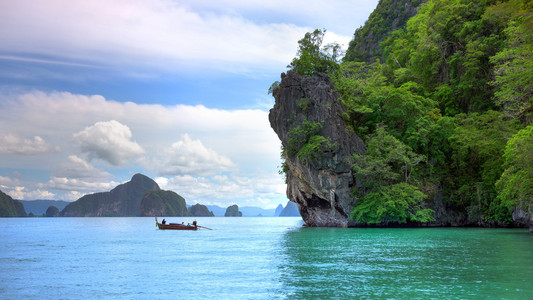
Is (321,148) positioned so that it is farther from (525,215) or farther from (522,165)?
(522,165)

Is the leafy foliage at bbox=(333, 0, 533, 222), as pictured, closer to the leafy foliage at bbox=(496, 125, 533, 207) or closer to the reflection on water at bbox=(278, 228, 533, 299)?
the leafy foliage at bbox=(496, 125, 533, 207)

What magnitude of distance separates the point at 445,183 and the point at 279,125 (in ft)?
55.9

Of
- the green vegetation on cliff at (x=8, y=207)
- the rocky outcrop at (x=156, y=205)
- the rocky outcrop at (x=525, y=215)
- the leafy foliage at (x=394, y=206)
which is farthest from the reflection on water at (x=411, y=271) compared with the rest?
the green vegetation on cliff at (x=8, y=207)

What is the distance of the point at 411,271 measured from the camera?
46.2 feet

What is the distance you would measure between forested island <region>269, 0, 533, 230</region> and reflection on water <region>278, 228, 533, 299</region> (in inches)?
629

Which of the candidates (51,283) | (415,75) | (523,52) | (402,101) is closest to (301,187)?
(402,101)

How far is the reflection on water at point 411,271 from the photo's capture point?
10963mm

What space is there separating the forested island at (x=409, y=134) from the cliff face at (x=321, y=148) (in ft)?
0.32

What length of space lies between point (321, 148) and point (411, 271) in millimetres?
24238

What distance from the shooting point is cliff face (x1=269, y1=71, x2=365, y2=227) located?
38562 millimetres

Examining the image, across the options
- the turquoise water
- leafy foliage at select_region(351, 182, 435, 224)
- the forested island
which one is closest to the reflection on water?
the turquoise water

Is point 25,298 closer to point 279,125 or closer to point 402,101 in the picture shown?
point 279,125

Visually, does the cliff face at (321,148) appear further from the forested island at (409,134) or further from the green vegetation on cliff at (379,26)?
the green vegetation on cliff at (379,26)

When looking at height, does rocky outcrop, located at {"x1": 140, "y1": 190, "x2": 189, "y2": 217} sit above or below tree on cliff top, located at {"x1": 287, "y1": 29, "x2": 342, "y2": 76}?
below
